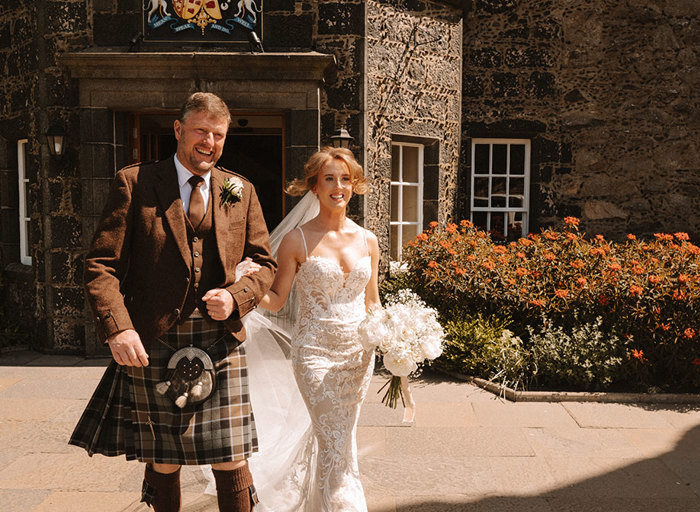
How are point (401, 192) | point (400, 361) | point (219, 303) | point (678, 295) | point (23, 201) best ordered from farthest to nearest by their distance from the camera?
point (23, 201), point (401, 192), point (678, 295), point (400, 361), point (219, 303)

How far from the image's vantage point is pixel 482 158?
1009 cm

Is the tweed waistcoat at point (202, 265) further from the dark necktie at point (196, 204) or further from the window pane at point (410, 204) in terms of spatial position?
the window pane at point (410, 204)

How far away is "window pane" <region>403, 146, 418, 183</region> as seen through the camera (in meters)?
8.66

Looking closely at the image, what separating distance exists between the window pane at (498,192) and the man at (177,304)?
770 centimetres

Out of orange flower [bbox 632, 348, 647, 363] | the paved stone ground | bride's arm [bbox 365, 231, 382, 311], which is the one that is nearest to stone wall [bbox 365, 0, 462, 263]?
the paved stone ground

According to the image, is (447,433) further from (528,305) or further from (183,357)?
(183,357)

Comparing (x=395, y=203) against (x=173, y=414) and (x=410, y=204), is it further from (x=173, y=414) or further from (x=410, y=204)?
(x=173, y=414)

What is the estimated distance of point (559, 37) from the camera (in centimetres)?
988

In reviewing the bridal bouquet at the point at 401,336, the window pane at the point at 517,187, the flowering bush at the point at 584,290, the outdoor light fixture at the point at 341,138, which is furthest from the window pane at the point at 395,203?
the bridal bouquet at the point at 401,336

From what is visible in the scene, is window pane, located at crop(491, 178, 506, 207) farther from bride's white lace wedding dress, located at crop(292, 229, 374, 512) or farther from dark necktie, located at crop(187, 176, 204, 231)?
dark necktie, located at crop(187, 176, 204, 231)

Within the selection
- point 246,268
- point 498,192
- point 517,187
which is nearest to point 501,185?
point 498,192

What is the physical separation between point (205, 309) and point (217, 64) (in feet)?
16.0

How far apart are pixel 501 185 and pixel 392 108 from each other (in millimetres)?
2955

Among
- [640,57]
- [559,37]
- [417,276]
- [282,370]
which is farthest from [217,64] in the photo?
[640,57]
